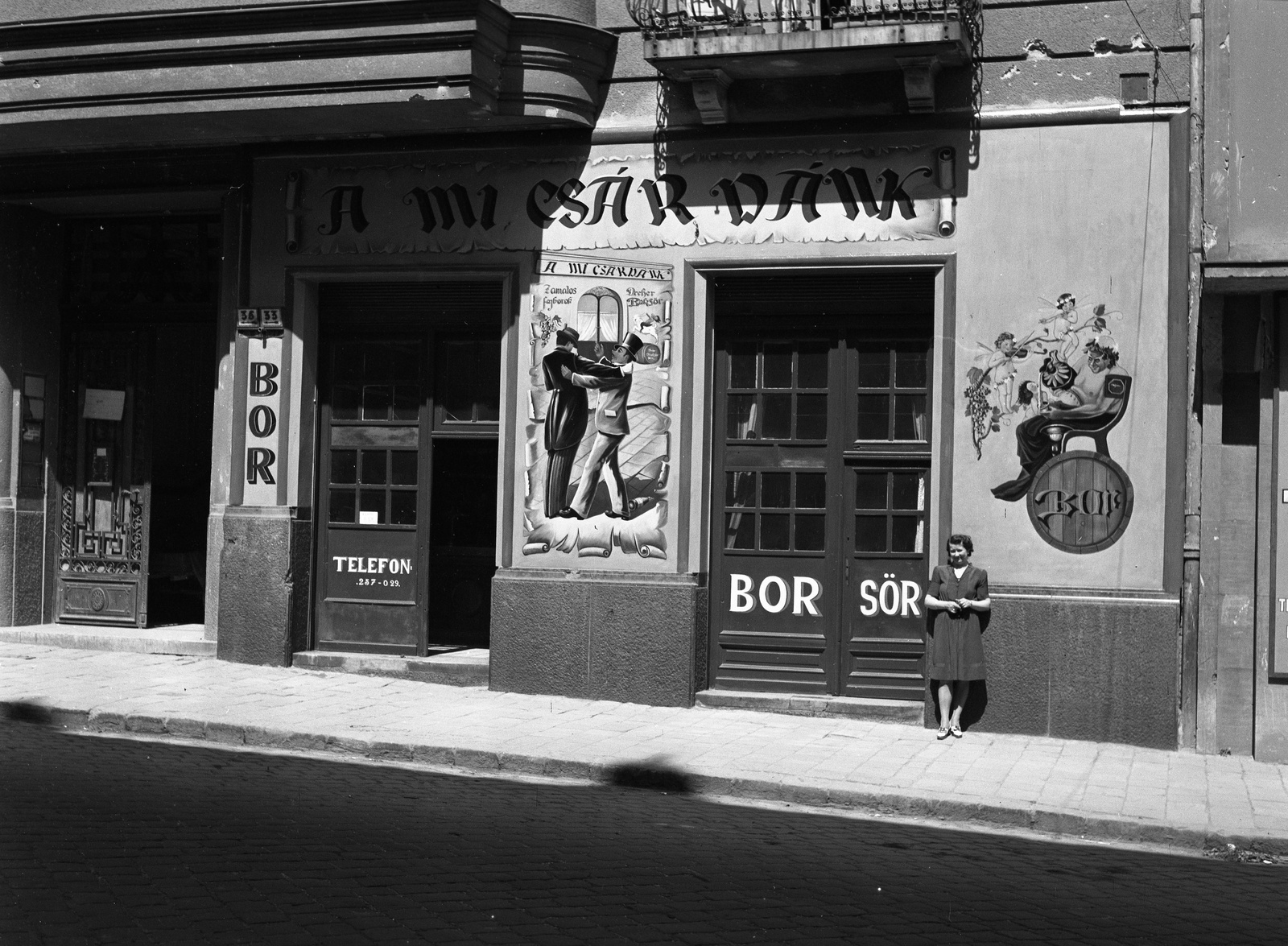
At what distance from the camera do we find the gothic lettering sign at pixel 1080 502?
447 inches

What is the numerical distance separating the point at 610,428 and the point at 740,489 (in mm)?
1284

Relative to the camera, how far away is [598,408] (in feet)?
41.9

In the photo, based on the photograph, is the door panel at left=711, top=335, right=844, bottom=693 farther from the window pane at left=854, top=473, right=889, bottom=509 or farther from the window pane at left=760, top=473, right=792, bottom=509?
the window pane at left=854, top=473, right=889, bottom=509

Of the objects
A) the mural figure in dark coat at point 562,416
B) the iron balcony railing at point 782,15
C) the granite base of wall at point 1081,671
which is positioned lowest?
the granite base of wall at point 1081,671

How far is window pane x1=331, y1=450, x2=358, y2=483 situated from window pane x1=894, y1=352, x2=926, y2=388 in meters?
5.27

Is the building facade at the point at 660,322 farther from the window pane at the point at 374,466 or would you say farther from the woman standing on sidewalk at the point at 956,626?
the woman standing on sidewalk at the point at 956,626

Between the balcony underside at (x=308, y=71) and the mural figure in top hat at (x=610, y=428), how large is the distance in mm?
2114

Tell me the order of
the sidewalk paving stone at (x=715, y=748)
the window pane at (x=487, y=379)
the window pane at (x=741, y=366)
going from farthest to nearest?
the window pane at (x=487, y=379), the window pane at (x=741, y=366), the sidewalk paving stone at (x=715, y=748)

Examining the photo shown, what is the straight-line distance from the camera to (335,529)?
45.8ft

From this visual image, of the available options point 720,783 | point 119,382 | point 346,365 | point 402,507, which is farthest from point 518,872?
point 119,382

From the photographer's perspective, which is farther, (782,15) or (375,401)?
(375,401)

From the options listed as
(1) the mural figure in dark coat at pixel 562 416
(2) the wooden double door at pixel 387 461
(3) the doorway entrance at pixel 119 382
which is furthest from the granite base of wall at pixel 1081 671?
(3) the doorway entrance at pixel 119 382

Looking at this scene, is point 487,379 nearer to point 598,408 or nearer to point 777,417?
point 598,408

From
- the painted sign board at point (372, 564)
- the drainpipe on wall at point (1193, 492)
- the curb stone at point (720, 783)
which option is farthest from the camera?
the painted sign board at point (372, 564)
